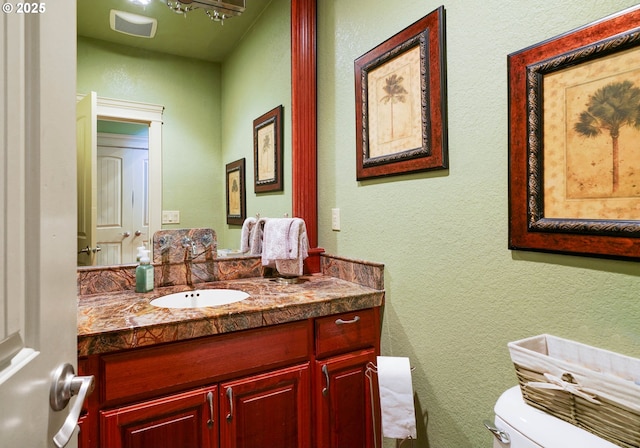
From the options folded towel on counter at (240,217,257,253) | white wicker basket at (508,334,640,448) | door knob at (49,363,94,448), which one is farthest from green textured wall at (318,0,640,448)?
door knob at (49,363,94,448)

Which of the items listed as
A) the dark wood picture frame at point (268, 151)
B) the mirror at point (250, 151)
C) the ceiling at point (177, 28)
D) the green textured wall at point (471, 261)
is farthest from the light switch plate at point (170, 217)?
the green textured wall at point (471, 261)

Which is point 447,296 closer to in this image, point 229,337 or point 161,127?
point 229,337

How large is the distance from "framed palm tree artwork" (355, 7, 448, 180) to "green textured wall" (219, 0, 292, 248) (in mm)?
467

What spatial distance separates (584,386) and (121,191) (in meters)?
1.72

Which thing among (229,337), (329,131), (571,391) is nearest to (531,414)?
(571,391)

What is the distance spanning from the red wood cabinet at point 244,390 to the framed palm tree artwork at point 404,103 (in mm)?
693

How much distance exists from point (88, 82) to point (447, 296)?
5.63ft

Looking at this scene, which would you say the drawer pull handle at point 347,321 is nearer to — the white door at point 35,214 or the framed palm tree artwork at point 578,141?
the framed palm tree artwork at point 578,141

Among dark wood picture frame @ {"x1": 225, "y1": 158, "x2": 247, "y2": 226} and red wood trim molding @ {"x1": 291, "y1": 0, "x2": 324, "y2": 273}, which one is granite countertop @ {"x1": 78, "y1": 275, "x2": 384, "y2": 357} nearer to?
dark wood picture frame @ {"x1": 225, "y1": 158, "x2": 247, "y2": 226}

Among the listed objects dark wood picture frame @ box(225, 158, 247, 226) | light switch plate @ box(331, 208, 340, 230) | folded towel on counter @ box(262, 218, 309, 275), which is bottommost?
folded towel on counter @ box(262, 218, 309, 275)

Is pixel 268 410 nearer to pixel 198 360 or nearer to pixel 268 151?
pixel 198 360

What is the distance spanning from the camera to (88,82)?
1.50 metres

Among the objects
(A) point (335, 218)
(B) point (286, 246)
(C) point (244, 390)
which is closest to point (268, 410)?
(C) point (244, 390)

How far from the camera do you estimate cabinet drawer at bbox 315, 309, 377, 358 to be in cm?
143
